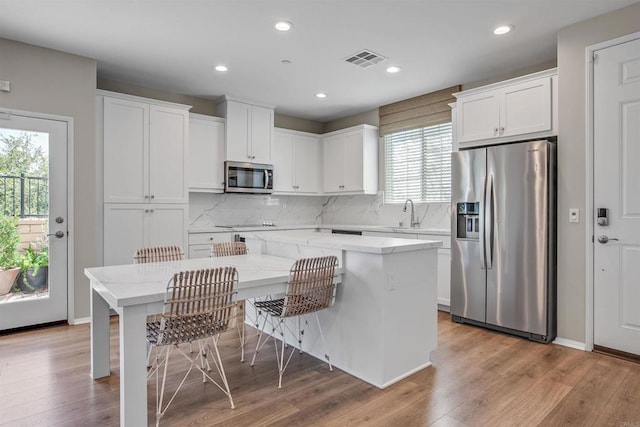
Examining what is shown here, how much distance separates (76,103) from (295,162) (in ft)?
9.75

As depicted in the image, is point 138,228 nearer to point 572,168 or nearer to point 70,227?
point 70,227

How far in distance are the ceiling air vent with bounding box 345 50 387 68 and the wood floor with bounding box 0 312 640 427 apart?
2764mm

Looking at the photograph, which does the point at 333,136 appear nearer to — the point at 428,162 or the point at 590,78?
the point at 428,162

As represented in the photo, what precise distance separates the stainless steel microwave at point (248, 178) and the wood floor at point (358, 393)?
2.53 meters

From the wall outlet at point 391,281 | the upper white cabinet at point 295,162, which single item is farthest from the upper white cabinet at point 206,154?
the wall outlet at point 391,281

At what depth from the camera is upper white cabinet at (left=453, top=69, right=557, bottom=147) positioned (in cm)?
328

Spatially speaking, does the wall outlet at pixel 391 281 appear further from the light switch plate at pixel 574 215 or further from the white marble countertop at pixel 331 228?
the white marble countertop at pixel 331 228

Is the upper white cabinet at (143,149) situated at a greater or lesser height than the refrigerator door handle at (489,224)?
greater

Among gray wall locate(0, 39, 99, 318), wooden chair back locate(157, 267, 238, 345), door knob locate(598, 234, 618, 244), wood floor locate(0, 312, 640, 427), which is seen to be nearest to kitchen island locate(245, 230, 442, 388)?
wood floor locate(0, 312, 640, 427)

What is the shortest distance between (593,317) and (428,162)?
2.60 meters

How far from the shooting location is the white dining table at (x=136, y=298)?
173 centimetres

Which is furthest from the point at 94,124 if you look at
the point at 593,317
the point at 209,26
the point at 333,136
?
the point at 593,317

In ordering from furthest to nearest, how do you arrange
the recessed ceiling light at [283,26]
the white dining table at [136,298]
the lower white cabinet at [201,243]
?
1. the lower white cabinet at [201,243]
2. the recessed ceiling light at [283,26]
3. the white dining table at [136,298]

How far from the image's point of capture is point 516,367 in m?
2.70
